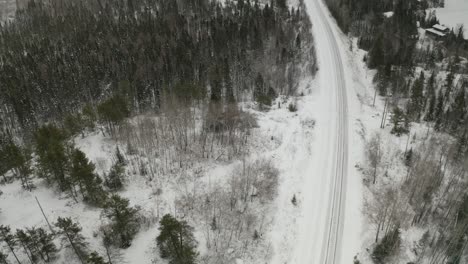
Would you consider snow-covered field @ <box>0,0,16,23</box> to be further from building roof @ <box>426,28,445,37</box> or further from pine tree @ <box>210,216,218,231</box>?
building roof @ <box>426,28,445,37</box>

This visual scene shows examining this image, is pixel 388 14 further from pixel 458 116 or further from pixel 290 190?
pixel 290 190

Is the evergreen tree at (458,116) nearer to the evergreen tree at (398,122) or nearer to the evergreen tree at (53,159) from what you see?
the evergreen tree at (398,122)

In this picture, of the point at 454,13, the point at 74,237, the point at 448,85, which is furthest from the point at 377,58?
the point at 454,13

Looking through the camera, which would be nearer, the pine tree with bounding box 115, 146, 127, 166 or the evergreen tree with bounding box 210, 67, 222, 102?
the pine tree with bounding box 115, 146, 127, 166

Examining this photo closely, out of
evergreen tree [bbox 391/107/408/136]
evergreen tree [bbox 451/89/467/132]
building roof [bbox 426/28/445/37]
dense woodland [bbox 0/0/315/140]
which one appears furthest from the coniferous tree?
building roof [bbox 426/28/445/37]

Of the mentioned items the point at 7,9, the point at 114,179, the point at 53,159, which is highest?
the point at 7,9

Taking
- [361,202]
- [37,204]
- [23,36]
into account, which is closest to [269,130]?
[361,202]

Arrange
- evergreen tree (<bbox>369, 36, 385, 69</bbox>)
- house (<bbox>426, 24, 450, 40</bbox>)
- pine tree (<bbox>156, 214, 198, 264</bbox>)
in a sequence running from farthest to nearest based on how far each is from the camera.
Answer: house (<bbox>426, 24, 450, 40</bbox>), evergreen tree (<bbox>369, 36, 385, 69</bbox>), pine tree (<bbox>156, 214, 198, 264</bbox>)
